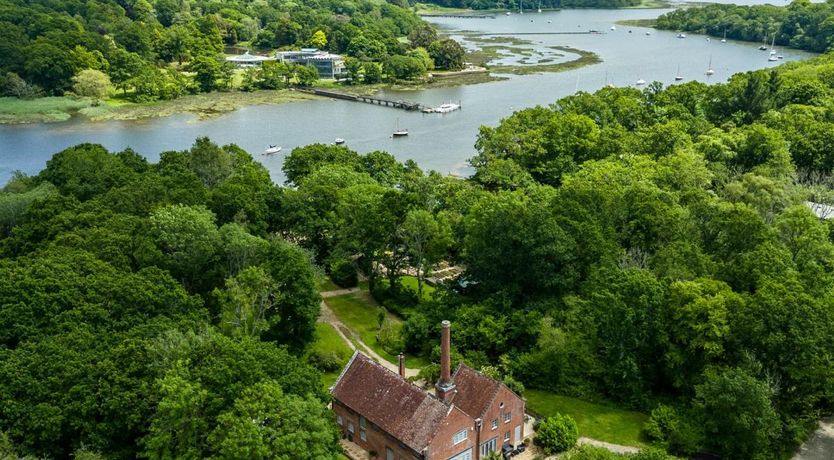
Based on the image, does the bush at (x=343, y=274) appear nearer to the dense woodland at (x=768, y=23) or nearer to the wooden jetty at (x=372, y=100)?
the wooden jetty at (x=372, y=100)

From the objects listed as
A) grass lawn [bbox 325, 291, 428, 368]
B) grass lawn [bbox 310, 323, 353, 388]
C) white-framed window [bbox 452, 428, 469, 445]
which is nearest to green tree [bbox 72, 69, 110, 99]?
grass lawn [bbox 325, 291, 428, 368]

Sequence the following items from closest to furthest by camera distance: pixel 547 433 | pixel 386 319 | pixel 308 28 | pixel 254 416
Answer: pixel 254 416
pixel 547 433
pixel 386 319
pixel 308 28

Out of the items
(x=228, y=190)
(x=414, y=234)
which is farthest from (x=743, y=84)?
(x=228, y=190)

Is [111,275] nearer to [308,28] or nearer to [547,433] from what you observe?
[547,433]

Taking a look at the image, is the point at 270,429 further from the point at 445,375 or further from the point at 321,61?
the point at 321,61

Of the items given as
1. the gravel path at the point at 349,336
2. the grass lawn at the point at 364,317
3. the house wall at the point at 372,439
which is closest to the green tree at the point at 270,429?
the house wall at the point at 372,439

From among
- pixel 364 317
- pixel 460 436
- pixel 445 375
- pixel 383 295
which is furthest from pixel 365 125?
pixel 460 436
